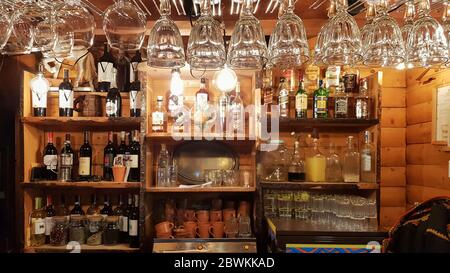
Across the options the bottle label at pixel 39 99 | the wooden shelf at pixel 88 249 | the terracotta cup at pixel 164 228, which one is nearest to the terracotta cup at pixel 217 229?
the terracotta cup at pixel 164 228

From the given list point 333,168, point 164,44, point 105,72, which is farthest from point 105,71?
point 333,168

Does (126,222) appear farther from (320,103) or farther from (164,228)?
(320,103)

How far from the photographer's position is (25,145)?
2219mm

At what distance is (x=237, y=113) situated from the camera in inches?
89.8

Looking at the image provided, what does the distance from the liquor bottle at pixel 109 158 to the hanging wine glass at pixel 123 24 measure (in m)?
1.42

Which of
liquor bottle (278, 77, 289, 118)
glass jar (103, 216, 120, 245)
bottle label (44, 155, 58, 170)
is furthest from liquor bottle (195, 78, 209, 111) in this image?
bottle label (44, 155, 58, 170)

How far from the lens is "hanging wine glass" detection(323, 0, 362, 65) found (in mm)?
1074

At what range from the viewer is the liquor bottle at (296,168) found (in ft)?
7.39

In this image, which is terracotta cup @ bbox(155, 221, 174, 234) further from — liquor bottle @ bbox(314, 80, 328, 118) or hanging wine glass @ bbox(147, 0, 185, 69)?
hanging wine glass @ bbox(147, 0, 185, 69)
